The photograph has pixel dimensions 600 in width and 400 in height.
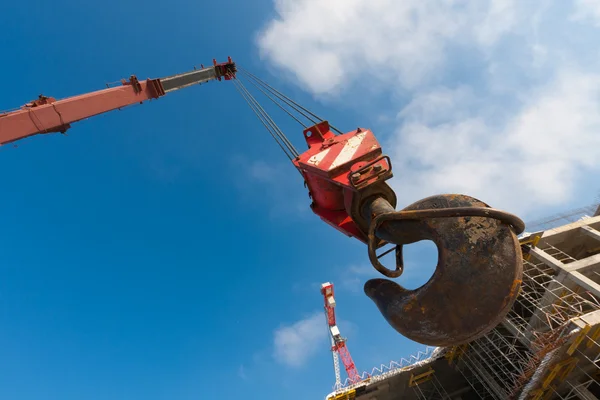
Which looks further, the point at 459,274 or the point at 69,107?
the point at 69,107

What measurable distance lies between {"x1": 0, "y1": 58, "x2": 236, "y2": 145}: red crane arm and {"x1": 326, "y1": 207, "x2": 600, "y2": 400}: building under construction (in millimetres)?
15033

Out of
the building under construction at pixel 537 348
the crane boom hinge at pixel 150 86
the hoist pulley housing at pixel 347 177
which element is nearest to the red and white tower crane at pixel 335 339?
the building under construction at pixel 537 348

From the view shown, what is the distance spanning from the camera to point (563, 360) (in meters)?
10.0

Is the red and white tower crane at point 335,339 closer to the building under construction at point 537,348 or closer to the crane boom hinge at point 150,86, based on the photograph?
the building under construction at point 537,348

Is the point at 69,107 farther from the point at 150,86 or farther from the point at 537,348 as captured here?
the point at 537,348

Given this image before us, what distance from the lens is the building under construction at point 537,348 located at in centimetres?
999

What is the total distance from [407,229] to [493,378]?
45.2ft

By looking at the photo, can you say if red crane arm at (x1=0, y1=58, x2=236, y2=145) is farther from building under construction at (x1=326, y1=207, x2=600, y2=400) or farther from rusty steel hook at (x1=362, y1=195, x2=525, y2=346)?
building under construction at (x1=326, y1=207, x2=600, y2=400)

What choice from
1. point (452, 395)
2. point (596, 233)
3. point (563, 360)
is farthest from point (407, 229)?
point (452, 395)

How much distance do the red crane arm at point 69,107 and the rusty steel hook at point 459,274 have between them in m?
8.96

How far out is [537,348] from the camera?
10445 mm

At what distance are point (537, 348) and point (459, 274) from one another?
11.0 meters

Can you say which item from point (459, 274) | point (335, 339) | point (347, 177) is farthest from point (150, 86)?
point (335, 339)

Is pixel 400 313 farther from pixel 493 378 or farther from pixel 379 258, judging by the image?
pixel 493 378
